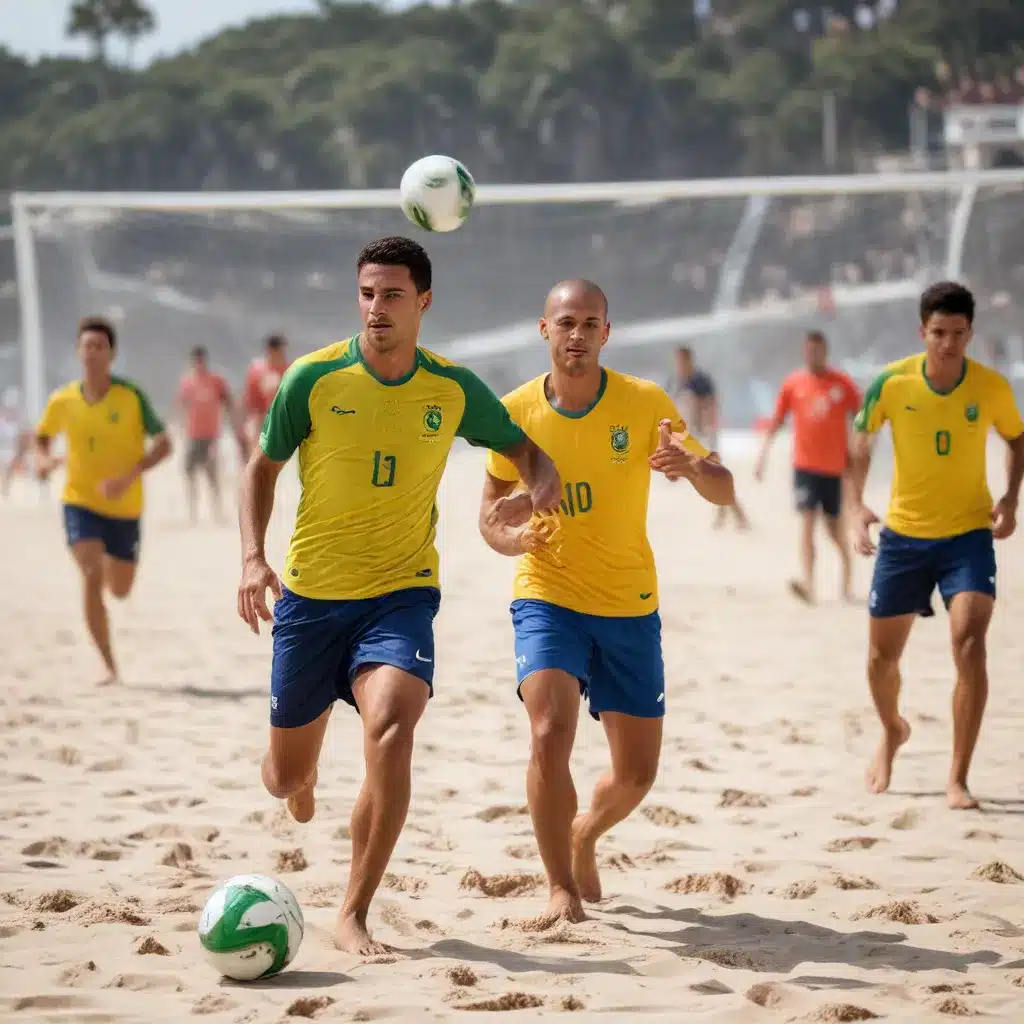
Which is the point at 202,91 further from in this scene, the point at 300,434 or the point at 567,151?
the point at 300,434

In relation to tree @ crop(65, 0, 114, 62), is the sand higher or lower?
lower

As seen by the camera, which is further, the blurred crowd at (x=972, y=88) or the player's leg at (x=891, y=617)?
the blurred crowd at (x=972, y=88)

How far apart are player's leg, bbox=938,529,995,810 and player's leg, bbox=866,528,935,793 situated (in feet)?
0.42

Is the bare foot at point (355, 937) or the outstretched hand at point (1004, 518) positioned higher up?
the outstretched hand at point (1004, 518)

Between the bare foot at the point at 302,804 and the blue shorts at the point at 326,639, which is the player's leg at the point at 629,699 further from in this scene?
the bare foot at the point at 302,804

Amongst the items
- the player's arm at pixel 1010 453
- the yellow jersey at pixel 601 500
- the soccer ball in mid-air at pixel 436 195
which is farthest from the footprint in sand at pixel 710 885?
the soccer ball in mid-air at pixel 436 195

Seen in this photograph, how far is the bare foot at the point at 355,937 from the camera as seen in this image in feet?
14.1

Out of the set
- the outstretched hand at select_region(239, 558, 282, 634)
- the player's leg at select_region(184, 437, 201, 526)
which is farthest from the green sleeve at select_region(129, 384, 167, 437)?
the player's leg at select_region(184, 437, 201, 526)

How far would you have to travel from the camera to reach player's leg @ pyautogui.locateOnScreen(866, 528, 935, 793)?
617cm

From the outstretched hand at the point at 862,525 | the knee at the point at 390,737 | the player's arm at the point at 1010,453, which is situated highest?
the player's arm at the point at 1010,453

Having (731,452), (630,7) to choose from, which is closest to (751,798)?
(731,452)

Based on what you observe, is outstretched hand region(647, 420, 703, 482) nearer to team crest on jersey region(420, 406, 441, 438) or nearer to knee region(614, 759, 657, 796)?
team crest on jersey region(420, 406, 441, 438)

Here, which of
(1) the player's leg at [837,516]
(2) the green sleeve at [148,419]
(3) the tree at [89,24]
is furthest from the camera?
(3) the tree at [89,24]

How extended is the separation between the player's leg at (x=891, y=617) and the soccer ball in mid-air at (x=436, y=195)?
A: 222cm
